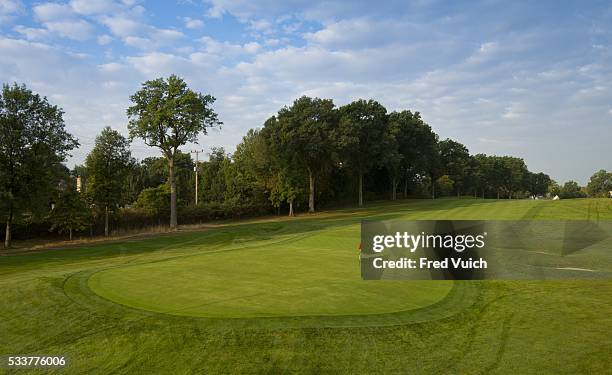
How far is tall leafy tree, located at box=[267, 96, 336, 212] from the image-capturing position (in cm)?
4903

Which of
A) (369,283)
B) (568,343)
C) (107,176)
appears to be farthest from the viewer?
→ (107,176)

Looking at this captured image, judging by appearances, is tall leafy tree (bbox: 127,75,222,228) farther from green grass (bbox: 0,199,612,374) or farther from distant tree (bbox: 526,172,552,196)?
distant tree (bbox: 526,172,552,196)

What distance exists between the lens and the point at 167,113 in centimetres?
3728

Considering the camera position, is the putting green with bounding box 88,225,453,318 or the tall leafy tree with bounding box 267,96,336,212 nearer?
the putting green with bounding box 88,225,453,318

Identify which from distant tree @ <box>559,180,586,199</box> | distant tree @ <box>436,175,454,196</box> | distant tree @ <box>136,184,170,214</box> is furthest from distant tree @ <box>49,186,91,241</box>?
distant tree @ <box>559,180,586,199</box>

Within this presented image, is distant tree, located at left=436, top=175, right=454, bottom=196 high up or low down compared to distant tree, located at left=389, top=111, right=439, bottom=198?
down

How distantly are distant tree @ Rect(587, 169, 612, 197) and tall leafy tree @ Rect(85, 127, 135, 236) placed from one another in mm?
150724

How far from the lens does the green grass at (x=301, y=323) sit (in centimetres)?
721

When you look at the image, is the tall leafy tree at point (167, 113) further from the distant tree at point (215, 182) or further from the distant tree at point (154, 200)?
the distant tree at point (215, 182)

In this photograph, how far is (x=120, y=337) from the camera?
27.0 ft

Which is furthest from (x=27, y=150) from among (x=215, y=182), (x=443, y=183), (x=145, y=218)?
(x=443, y=183)

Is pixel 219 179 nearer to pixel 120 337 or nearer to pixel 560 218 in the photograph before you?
pixel 560 218

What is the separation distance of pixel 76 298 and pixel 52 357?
3114mm

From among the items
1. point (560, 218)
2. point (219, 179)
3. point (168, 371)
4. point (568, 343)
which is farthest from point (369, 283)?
point (219, 179)
